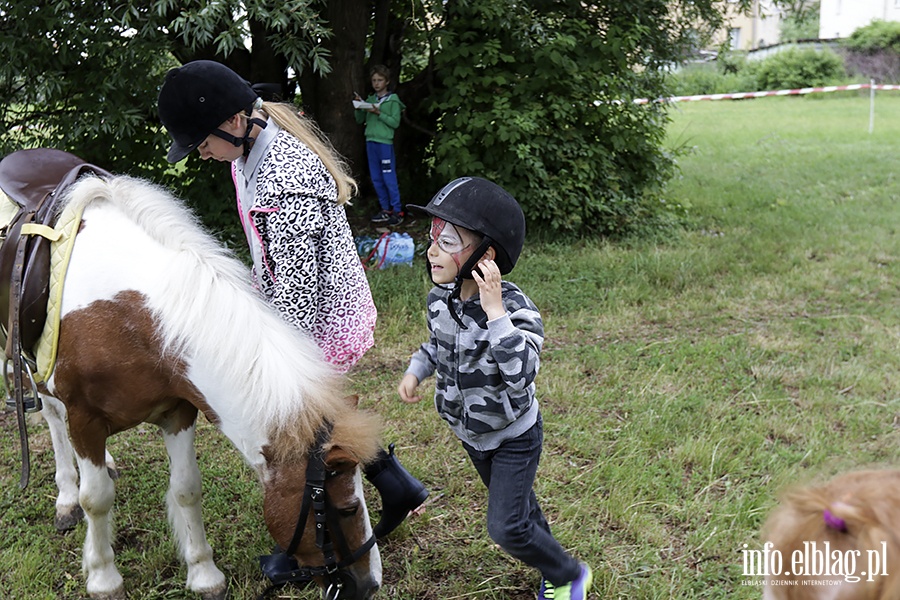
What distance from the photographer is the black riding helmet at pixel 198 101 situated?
2.35 m

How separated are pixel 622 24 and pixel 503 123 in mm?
1612

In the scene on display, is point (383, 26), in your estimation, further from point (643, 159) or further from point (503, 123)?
point (643, 159)

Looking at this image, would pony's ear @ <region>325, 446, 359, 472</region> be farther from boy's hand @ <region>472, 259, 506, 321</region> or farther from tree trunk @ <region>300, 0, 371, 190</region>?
tree trunk @ <region>300, 0, 371, 190</region>

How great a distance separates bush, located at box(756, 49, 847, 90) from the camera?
26094 millimetres

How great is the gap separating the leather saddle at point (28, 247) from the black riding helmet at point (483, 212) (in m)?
1.33

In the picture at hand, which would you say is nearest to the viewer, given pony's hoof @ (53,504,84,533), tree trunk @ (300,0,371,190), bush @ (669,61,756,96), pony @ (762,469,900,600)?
pony @ (762,469,900,600)

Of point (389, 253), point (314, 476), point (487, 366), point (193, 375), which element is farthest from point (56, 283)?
point (389, 253)

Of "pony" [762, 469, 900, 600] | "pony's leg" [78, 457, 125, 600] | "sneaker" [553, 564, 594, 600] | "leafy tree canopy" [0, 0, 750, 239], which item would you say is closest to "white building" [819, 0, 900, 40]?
"leafy tree canopy" [0, 0, 750, 239]

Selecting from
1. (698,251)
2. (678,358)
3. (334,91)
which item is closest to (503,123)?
(334,91)

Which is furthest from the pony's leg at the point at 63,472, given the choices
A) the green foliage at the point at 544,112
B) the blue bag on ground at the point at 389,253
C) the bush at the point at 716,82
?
the bush at the point at 716,82

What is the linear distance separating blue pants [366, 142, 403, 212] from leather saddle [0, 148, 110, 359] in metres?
4.67

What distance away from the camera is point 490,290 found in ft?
7.00

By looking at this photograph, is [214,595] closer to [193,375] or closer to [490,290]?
[193,375]

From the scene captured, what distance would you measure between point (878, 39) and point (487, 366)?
33.2 meters
